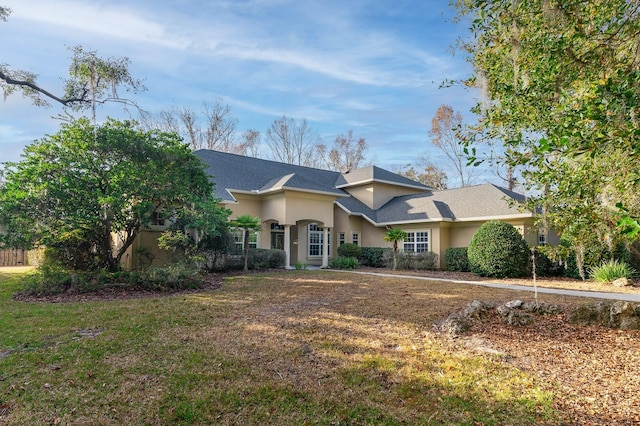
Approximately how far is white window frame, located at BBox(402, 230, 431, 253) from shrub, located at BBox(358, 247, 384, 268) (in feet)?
3.92

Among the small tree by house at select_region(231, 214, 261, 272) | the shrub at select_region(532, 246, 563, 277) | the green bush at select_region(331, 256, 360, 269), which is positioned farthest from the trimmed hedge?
the shrub at select_region(532, 246, 563, 277)

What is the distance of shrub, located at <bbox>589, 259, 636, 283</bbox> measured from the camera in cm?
1279

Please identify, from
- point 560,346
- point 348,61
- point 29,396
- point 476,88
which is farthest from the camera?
point 348,61

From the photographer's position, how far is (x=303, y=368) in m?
4.50

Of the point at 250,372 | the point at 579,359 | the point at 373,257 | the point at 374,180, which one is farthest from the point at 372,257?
the point at 250,372

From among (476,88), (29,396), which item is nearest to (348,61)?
(476,88)

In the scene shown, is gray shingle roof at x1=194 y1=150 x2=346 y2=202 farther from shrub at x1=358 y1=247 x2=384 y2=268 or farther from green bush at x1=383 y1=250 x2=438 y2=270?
green bush at x1=383 y1=250 x2=438 y2=270

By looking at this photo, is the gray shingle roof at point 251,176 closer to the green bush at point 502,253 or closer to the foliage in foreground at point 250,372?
the green bush at point 502,253

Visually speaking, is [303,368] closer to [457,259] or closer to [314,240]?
[457,259]

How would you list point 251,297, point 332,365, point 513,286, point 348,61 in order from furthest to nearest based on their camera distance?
point 348,61 → point 513,286 → point 251,297 → point 332,365

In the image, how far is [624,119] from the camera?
406cm

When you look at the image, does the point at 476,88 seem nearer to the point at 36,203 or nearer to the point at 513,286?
the point at 513,286

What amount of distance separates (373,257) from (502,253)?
711 cm

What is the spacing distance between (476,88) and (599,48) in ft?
6.31
